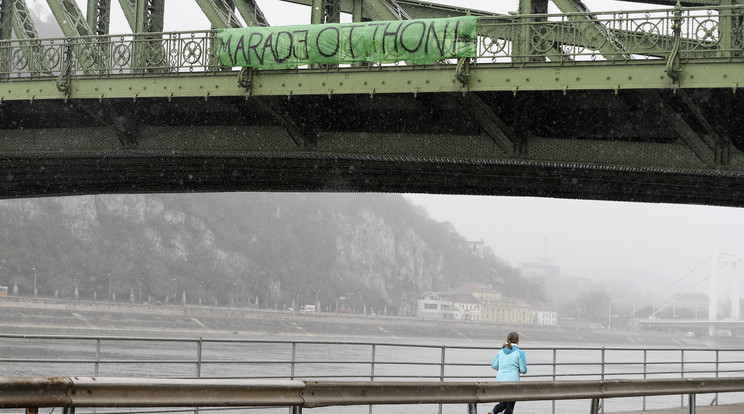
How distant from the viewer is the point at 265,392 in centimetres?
764

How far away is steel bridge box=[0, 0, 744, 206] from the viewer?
17125 millimetres

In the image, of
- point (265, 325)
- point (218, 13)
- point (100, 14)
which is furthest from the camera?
point (265, 325)

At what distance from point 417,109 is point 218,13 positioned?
5334 mm

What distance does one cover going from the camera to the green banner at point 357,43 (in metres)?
18.1

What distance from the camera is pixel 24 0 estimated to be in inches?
1014

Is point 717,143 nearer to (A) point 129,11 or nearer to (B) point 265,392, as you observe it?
(B) point 265,392

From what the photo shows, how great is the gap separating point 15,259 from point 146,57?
137698mm

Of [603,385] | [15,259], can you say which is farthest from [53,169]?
[15,259]

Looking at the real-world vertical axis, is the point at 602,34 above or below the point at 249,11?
below

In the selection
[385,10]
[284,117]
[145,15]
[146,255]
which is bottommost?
[284,117]

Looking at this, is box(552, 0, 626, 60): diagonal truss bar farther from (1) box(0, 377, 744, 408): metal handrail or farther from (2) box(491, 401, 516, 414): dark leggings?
(1) box(0, 377, 744, 408): metal handrail

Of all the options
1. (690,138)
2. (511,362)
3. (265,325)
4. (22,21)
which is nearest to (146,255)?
(265,325)

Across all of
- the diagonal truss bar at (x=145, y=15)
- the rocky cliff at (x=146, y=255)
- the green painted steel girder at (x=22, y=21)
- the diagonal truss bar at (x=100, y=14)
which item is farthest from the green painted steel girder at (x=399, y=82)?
the rocky cliff at (x=146, y=255)

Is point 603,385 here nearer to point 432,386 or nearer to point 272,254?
point 432,386
